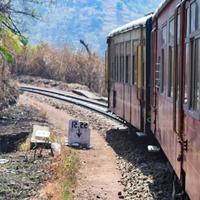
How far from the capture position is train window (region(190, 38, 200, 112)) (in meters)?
6.16

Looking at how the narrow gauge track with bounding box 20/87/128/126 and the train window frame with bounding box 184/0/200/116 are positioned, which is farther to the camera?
the narrow gauge track with bounding box 20/87/128/126

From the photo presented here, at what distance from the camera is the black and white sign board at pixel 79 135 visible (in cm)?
1688

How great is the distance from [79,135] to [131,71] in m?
2.62

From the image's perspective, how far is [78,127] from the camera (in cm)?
1686

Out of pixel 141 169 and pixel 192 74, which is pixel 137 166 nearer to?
pixel 141 169

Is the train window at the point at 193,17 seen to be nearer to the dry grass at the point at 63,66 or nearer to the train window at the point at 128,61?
the train window at the point at 128,61

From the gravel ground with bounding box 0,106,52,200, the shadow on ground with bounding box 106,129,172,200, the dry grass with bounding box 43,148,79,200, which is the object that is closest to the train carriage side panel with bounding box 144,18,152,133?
the shadow on ground with bounding box 106,129,172,200

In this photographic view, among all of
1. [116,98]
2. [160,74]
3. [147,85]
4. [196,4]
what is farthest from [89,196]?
[116,98]

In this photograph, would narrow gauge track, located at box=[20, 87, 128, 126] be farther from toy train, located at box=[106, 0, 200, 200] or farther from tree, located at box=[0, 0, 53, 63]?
tree, located at box=[0, 0, 53, 63]

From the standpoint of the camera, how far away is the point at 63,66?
4491 centimetres

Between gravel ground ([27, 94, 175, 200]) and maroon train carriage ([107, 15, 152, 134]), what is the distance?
2.20 feet

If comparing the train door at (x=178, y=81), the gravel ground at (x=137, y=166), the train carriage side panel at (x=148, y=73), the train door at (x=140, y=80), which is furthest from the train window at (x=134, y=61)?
the train door at (x=178, y=81)

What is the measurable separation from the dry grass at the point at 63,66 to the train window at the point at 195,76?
102ft

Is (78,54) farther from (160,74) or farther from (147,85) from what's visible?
(160,74)
